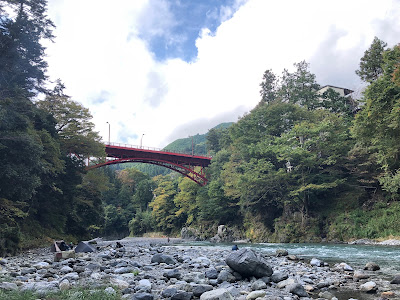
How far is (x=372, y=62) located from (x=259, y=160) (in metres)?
12.7

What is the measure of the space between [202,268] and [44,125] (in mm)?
14499

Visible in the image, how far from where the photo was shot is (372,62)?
890 inches

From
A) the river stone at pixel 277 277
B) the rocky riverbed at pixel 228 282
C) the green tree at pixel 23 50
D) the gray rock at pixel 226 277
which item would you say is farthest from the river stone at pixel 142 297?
the green tree at pixel 23 50

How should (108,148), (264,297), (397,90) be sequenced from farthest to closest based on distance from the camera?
(108,148) → (397,90) → (264,297)

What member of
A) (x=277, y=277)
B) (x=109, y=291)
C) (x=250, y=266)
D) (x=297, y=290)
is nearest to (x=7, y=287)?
(x=109, y=291)

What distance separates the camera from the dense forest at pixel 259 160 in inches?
506

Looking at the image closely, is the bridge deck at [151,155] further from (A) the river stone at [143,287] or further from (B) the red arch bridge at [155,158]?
(A) the river stone at [143,287]

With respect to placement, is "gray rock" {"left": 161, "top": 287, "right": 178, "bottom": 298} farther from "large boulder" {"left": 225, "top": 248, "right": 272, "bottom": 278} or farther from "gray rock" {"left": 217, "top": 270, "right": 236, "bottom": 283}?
"large boulder" {"left": 225, "top": 248, "right": 272, "bottom": 278}

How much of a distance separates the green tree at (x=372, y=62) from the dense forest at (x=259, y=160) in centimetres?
8

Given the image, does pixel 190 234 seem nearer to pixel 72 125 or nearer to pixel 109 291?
pixel 72 125

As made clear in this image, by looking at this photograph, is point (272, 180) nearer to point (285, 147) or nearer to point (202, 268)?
point (285, 147)

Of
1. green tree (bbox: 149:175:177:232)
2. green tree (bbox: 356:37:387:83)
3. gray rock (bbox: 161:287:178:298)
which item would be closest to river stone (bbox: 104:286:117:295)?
gray rock (bbox: 161:287:178:298)

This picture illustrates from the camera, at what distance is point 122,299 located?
12.7ft

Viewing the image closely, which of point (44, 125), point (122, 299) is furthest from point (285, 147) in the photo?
point (122, 299)
